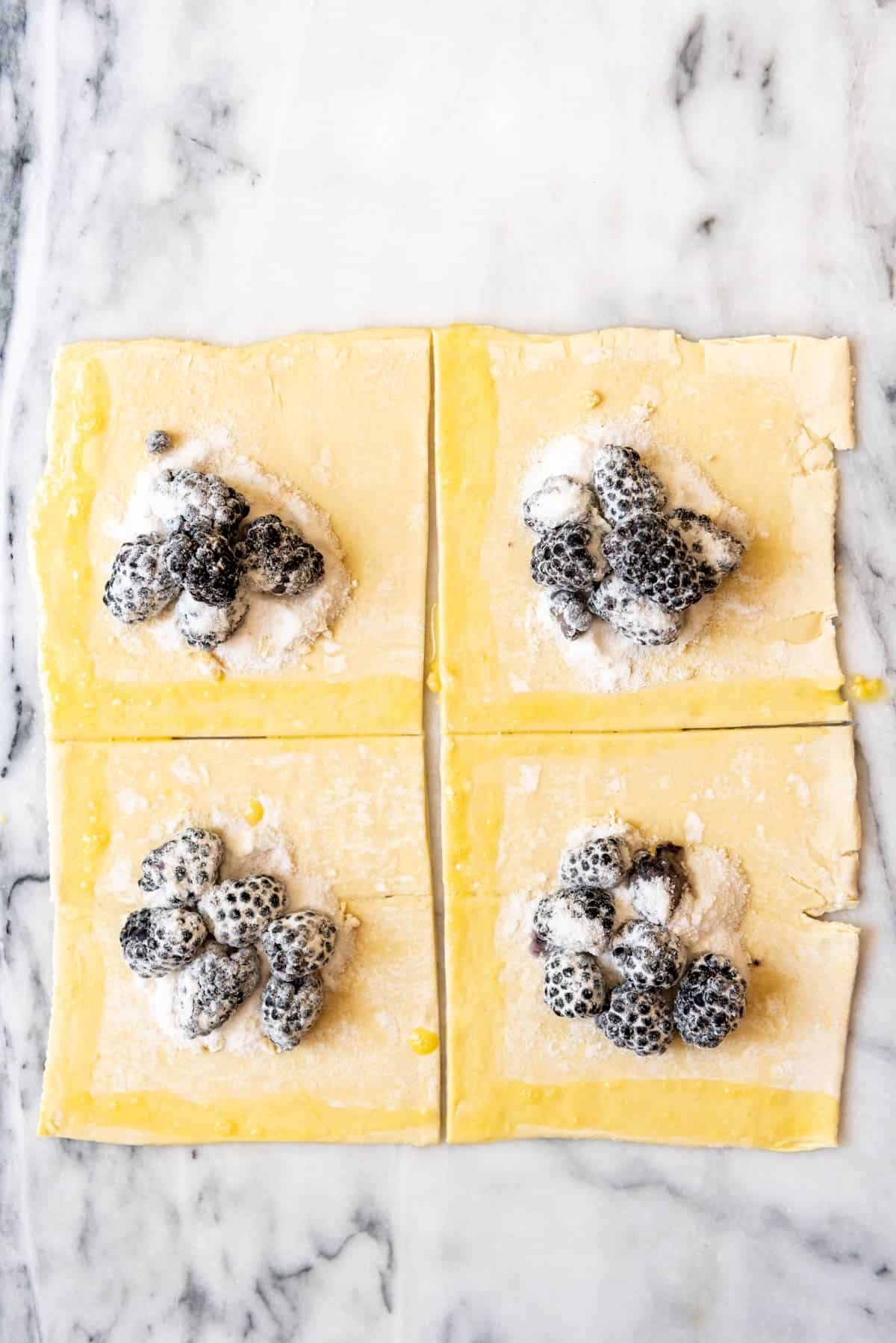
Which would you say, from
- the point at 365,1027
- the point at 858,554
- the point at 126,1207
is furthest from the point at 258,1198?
the point at 858,554

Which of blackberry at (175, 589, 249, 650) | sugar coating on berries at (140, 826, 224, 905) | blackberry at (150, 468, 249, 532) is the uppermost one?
blackberry at (150, 468, 249, 532)

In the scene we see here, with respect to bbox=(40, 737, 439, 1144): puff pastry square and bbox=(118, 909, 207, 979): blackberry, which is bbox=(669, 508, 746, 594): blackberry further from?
bbox=(118, 909, 207, 979): blackberry

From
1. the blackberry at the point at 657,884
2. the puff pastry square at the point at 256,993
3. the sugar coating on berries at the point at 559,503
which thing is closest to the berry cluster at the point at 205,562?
the puff pastry square at the point at 256,993

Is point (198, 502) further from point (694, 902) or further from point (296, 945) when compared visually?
point (694, 902)

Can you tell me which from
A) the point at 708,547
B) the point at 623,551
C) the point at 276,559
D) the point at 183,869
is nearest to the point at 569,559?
the point at 623,551

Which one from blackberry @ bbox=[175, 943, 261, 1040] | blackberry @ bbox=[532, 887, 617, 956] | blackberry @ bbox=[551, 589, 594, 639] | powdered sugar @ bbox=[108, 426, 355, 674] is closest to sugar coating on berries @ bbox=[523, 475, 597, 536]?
blackberry @ bbox=[551, 589, 594, 639]
